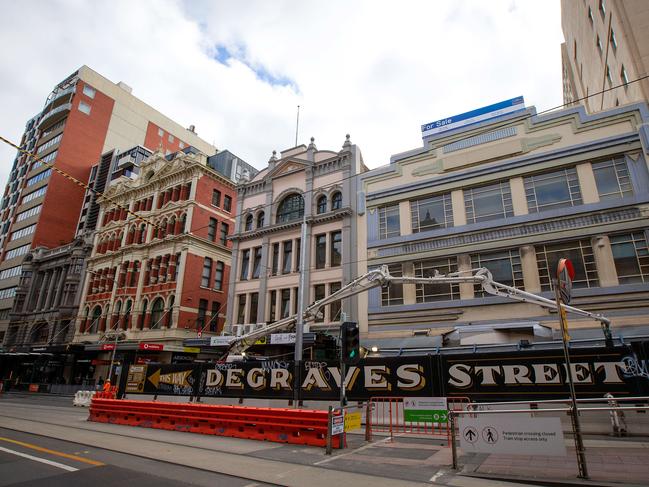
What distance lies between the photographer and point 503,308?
1948 centimetres

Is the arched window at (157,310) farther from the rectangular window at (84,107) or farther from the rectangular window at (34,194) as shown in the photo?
the rectangular window at (84,107)

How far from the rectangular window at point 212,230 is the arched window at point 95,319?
1486cm

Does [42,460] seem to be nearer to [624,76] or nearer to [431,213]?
[431,213]

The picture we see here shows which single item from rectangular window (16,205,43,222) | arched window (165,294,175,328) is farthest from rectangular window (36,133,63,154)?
arched window (165,294,175,328)

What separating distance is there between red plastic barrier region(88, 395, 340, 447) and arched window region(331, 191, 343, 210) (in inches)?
686

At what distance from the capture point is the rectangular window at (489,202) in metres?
21.3

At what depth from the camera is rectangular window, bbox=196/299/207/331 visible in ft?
117

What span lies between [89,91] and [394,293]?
2786 inches

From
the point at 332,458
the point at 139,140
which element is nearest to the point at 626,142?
the point at 332,458

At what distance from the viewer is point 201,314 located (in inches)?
1417

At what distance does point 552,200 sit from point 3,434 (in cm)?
2416

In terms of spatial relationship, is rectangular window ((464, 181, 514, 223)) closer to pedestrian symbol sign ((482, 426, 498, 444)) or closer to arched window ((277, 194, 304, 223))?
arched window ((277, 194, 304, 223))

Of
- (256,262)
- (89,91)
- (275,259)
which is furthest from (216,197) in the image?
(89,91)

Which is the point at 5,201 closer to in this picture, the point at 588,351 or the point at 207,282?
the point at 207,282
